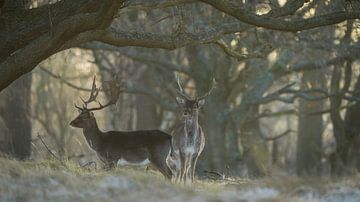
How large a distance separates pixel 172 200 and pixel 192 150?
4.43 meters

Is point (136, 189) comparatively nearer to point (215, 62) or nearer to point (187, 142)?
point (187, 142)

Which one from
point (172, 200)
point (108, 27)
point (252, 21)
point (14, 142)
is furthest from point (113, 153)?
point (14, 142)

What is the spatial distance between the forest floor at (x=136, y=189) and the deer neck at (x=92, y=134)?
9.80 feet

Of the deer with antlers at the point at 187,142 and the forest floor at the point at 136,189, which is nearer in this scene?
the forest floor at the point at 136,189

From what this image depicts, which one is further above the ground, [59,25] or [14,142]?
[59,25]

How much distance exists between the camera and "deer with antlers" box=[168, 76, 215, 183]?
14.6m

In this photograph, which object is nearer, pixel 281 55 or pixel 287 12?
pixel 287 12

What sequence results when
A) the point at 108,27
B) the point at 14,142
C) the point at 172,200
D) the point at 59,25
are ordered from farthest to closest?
1. the point at 14,142
2. the point at 108,27
3. the point at 59,25
4. the point at 172,200

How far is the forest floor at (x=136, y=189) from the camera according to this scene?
10.4 metres

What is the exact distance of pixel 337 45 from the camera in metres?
21.2

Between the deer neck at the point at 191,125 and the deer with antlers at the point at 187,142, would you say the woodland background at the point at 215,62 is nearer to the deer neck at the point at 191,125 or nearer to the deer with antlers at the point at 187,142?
the deer with antlers at the point at 187,142

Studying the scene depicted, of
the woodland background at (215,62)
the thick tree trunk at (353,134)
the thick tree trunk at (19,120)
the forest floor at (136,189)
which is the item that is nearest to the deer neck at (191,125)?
the woodland background at (215,62)

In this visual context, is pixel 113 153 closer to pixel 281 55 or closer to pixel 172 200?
pixel 172 200

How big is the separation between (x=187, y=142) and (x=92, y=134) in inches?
77.5
